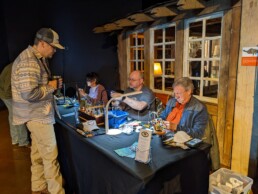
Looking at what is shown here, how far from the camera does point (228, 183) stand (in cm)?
190

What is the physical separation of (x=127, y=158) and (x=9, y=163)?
7.82 feet

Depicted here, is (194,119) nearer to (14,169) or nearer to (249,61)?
(249,61)

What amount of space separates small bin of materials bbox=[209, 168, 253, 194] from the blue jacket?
0.46 m

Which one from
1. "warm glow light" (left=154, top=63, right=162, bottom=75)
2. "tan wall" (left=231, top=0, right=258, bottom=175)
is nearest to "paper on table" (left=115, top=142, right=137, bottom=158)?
"tan wall" (left=231, top=0, right=258, bottom=175)

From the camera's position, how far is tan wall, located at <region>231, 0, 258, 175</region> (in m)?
2.27

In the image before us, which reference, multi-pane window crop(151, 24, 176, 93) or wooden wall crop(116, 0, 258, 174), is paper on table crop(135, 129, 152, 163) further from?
multi-pane window crop(151, 24, 176, 93)

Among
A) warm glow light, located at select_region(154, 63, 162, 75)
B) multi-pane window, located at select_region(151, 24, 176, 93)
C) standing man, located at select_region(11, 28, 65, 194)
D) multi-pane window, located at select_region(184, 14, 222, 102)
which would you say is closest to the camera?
standing man, located at select_region(11, 28, 65, 194)

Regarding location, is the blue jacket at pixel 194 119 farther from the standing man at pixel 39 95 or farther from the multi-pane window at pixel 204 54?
the standing man at pixel 39 95

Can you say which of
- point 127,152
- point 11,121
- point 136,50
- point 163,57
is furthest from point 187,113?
point 11,121

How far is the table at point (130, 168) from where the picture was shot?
4.00 feet

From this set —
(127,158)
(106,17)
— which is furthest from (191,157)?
(106,17)

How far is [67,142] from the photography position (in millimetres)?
2035

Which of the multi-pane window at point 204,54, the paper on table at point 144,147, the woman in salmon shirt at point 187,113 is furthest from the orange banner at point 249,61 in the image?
the paper on table at point 144,147

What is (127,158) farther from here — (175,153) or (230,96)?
(230,96)
